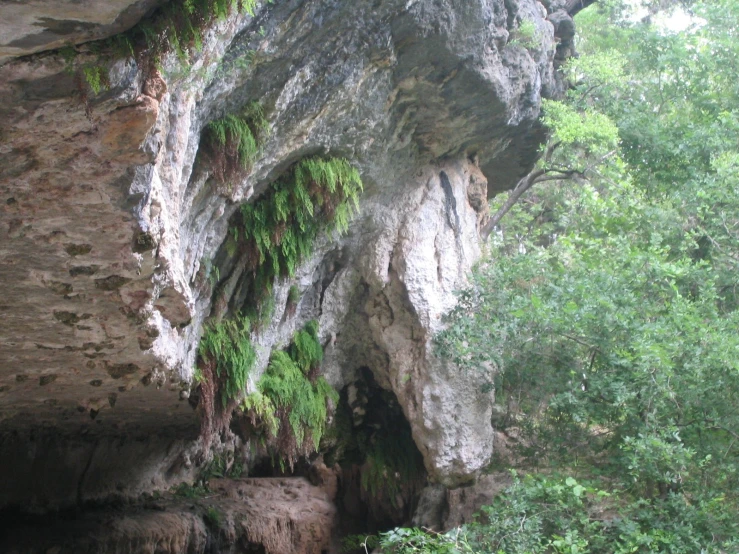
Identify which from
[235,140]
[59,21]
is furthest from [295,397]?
[59,21]

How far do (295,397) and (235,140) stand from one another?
398cm

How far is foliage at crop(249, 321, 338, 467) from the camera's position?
28.7 feet

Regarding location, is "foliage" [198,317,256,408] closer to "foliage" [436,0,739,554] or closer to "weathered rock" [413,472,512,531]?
"foliage" [436,0,739,554]

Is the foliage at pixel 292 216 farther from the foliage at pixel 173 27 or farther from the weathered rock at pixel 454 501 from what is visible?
the weathered rock at pixel 454 501

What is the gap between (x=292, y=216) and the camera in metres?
7.92

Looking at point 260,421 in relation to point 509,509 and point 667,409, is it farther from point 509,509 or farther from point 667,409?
point 667,409

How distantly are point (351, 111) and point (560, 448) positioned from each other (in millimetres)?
4637

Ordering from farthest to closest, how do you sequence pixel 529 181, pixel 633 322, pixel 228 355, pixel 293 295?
pixel 529 181 → pixel 293 295 → pixel 633 322 → pixel 228 355

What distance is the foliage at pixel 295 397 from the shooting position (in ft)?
28.7

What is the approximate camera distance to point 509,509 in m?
7.83

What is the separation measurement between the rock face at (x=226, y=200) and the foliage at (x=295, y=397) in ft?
0.74

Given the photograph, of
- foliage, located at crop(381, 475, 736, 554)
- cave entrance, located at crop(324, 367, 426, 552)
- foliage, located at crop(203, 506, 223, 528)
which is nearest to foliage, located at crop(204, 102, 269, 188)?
foliage, located at crop(381, 475, 736, 554)

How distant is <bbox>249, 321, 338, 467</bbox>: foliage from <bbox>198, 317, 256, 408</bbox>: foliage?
59 cm

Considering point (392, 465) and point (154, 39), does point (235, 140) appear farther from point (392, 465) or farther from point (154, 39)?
point (392, 465)
